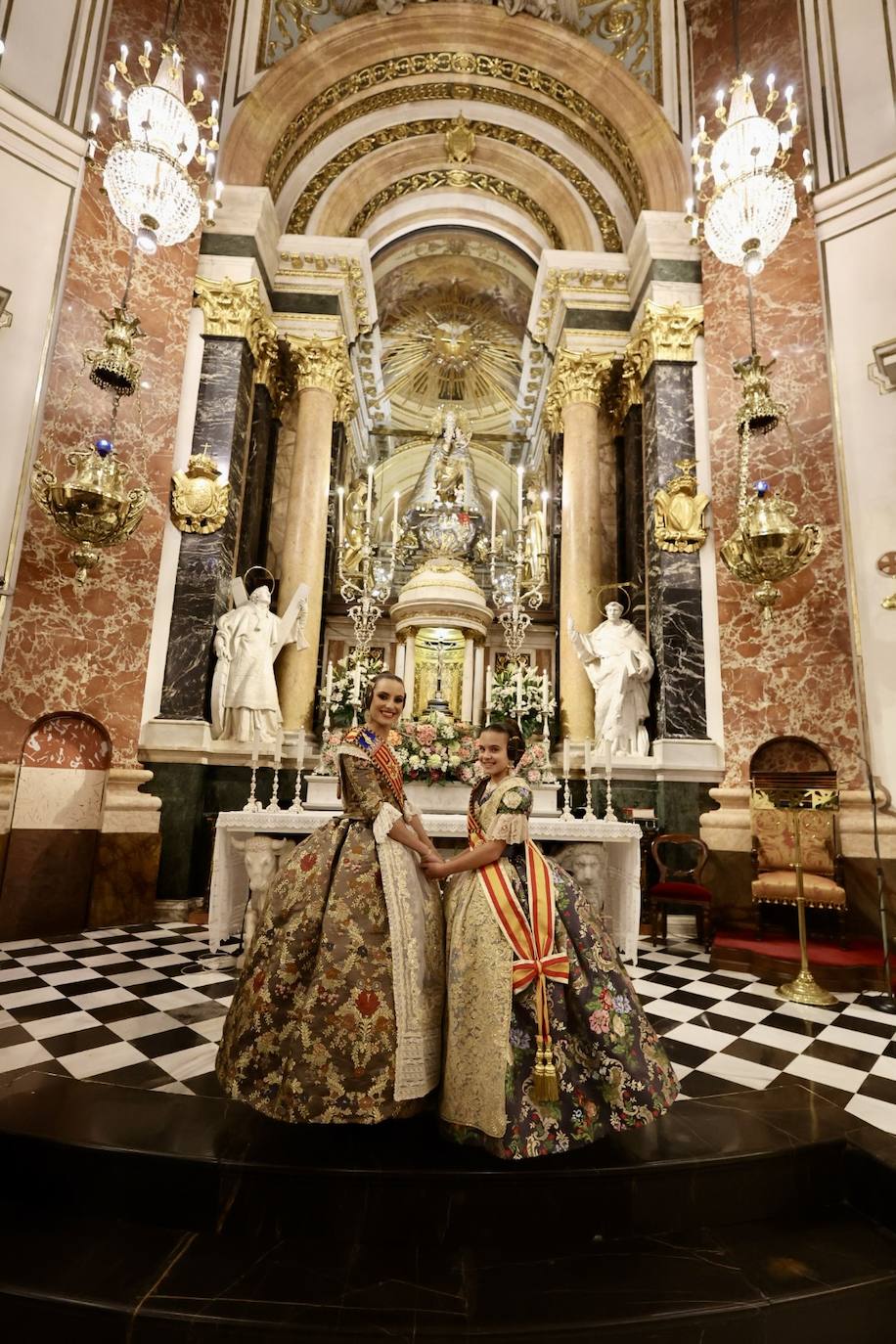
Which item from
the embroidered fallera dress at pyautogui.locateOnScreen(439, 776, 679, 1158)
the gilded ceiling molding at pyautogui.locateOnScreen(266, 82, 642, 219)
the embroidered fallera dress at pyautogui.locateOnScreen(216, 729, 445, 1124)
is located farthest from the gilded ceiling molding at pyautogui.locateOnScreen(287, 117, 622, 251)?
the embroidered fallera dress at pyautogui.locateOnScreen(439, 776, 679, 1158)

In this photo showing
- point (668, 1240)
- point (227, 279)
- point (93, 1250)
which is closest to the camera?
point (93, 1250)

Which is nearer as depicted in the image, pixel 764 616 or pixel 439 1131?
pixel 439 1131

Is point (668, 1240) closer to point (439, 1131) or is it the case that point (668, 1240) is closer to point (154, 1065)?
point (439, 1131)

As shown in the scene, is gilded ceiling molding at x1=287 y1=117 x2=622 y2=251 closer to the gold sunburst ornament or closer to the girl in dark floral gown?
the gold sunburst ornament

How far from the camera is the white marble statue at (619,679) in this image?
6.97 m

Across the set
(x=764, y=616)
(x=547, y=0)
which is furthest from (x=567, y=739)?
(x=547, y=0)

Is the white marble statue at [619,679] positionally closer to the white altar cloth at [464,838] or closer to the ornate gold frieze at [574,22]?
the white altar cloth at [464,838]

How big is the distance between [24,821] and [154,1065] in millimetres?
3462

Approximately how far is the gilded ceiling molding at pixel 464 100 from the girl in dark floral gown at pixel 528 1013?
9.48m

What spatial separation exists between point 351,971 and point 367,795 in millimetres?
565

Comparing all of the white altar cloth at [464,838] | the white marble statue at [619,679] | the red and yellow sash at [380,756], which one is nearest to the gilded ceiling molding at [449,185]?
the white marble statue at [619,679]

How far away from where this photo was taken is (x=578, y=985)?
217 centimetres

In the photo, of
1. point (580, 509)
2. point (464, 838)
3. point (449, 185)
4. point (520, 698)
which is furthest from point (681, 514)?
point (449, 185)

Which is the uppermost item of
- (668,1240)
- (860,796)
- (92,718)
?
(92,718)
